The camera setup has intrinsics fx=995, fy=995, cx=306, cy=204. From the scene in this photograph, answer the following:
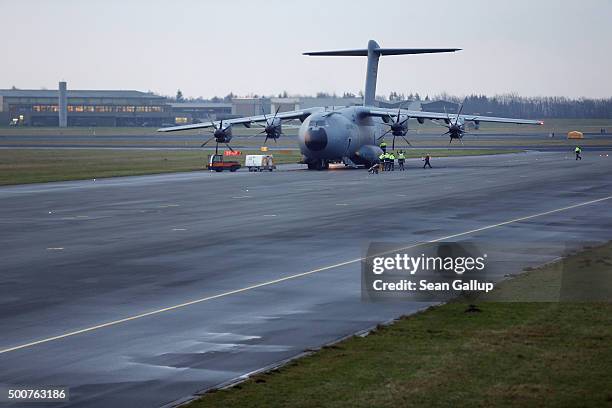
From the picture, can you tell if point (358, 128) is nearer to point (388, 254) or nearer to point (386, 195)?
point (386, 195)

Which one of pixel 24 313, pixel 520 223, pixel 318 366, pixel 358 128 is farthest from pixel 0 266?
pixel 358 128

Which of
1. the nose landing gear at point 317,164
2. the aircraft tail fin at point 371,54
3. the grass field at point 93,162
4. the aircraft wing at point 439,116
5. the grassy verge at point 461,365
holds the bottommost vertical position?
the grass field at point 93,162

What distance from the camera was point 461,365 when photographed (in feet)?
51.9

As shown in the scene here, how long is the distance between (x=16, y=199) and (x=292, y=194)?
14232 millimetres

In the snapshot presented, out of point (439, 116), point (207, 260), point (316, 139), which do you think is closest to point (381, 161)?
point (439, 116)

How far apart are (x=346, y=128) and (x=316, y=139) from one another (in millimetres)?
3119

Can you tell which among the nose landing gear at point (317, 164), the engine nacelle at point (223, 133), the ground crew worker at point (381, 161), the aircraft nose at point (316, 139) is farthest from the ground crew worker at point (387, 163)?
the engine nacelle at point (223, 133)

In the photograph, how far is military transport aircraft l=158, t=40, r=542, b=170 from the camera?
244 ft

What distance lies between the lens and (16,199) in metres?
50.6

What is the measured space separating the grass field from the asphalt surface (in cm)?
903

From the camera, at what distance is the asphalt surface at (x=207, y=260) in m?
16.5

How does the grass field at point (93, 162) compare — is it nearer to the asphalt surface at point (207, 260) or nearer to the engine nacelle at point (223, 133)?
the engine nacelle at point (223, 133)

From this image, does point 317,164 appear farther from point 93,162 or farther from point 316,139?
point 93,162

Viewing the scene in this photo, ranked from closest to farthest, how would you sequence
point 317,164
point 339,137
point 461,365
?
point 461,365, point 339,137, point 317,164
